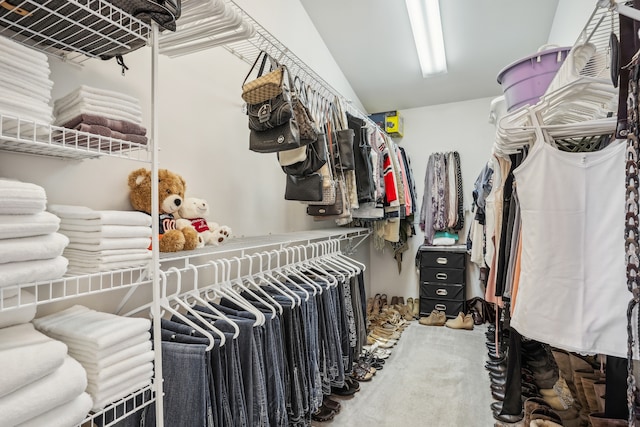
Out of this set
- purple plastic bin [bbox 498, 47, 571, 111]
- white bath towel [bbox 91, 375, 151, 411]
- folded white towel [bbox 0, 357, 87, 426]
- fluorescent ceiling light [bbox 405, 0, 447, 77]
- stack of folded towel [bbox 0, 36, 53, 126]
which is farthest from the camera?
fluorescent ceiling light [bbox 405, 0, 447, 77]

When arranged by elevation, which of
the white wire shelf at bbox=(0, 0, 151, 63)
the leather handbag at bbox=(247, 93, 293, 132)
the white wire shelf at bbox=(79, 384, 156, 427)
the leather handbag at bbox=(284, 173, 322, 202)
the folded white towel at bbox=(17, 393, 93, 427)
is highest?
the white wire shelf at bbox=(0, 0, 151, 63)

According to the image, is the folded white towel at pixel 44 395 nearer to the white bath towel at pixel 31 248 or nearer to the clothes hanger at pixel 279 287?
the white bath towel at pixel 31 248

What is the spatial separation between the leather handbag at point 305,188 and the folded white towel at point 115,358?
1.25 meters

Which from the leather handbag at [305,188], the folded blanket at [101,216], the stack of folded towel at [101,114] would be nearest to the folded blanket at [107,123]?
the stack of folded towel at [101,114]

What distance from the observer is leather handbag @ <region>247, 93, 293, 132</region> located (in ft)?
5.25

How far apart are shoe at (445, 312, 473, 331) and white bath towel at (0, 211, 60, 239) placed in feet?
12.4

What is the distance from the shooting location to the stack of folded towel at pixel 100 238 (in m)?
0.99

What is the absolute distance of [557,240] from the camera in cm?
114

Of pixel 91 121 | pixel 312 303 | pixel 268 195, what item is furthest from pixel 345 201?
pixel 91 121

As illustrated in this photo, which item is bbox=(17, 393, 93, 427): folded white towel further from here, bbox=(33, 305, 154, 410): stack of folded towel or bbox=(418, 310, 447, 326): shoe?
bbox=(418, 310, 447, 326): shoe

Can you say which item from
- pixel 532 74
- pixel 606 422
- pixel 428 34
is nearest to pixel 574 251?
pixel 606 422

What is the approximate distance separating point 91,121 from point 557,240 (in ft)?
4.87

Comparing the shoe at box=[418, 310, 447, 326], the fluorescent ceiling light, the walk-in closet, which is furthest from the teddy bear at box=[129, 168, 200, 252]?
the shoe at box=[418, 310, 447, 326]

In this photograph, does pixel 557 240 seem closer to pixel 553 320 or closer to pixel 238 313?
pixel 553 320
